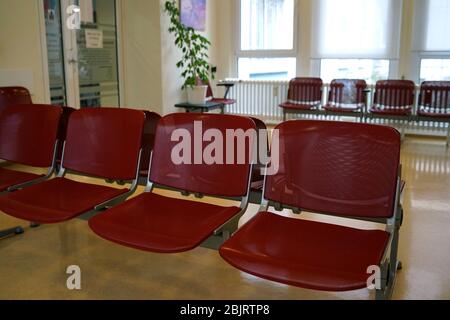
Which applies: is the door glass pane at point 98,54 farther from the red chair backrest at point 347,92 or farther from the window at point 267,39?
the red chair backrest at point 347,92

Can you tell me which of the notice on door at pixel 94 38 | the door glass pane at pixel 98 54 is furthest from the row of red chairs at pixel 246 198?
the notice on door at pixel 94 38

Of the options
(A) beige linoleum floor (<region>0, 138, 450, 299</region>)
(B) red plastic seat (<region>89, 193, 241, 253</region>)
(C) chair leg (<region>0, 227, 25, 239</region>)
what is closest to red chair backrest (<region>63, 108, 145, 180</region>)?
(B) red plastic seat (<region>89, 193, 241, 253</region>)

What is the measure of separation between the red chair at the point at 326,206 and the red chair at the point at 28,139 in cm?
134

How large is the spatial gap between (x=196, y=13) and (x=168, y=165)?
5.23 metres

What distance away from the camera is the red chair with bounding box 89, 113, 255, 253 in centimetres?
173

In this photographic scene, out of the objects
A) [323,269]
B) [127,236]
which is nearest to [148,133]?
[127,236]

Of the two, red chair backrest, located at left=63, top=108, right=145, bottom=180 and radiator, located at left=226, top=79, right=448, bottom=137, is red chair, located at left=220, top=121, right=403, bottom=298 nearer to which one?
red chair backrest, located at left=63, top=108, right=145, bottom=180

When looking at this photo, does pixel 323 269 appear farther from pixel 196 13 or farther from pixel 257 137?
pixel 196 13

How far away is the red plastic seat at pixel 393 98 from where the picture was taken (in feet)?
19.0

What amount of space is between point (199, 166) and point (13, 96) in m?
3.04

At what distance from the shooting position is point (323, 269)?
1.48m

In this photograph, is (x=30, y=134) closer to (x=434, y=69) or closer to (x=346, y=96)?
(x=346, y=96)

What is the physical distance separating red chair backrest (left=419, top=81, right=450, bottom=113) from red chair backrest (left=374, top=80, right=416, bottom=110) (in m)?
0.13

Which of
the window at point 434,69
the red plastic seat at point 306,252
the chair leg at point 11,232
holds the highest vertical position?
the window at point 434,69
